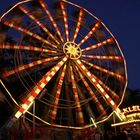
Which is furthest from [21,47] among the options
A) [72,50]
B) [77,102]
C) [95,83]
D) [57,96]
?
[95,83]

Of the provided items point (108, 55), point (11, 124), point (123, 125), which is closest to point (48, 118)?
point (11, 124)

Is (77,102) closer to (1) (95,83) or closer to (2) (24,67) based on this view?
(1) (95,83)

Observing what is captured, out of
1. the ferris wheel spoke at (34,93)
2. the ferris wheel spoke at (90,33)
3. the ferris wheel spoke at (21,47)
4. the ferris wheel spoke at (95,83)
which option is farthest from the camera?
the ferris wheel spoke at (90,33)

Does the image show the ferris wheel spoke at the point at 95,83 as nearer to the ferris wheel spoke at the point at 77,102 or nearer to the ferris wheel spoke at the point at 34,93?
the ferris wheel spoke at the point at 77,102

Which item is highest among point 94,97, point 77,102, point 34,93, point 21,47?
point 21,47

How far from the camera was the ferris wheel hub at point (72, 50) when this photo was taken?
16852mm

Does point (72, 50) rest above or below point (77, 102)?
above

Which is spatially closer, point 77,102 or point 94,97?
point 77,102

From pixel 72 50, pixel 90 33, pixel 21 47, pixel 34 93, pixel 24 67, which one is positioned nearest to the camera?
pixel 34 93

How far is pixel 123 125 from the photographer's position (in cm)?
1723

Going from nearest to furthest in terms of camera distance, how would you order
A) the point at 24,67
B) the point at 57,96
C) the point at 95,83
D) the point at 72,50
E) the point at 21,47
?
the point at 24,67, the point at 21,47, the point at 57,96, the point at 95,83, the point at 72,50

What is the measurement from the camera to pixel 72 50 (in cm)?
1712

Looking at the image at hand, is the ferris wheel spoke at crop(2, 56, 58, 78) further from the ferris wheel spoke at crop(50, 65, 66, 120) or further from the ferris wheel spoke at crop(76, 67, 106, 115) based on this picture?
the ferris wheel spoke at crop(76, 67, 106, 115)

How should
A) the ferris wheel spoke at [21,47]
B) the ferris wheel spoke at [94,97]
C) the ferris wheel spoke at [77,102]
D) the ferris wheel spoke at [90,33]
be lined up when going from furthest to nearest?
the ferris wheel spoke at [90,33] < the ferris wheel spoke at [94,97] < the ferris wheel spoke at [77,102] < the ferris wheel spoke at [21,47]
